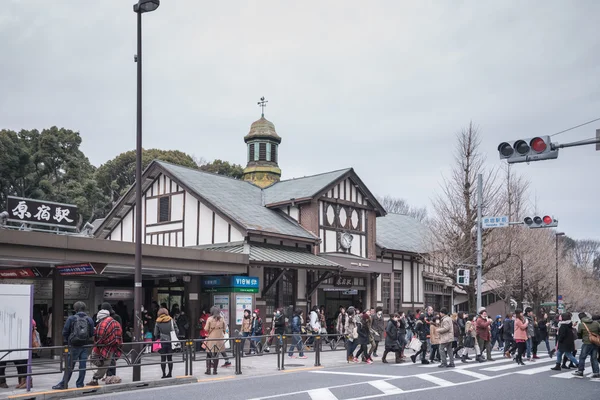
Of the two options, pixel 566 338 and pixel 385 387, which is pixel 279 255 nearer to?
pixel 566 338

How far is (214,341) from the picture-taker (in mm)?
15555

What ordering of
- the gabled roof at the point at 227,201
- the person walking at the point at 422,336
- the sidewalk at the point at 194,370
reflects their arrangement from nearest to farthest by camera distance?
the sidewalk at the point at 194,370 < the person walking at the point at 422,336 < the gabled roof at the point at 227,201

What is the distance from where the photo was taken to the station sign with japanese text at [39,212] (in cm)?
1680

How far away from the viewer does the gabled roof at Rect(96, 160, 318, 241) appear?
25000mm

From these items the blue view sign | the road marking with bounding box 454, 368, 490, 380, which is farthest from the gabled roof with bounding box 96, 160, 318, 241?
the road marking with bounding box 454, 368, 490, 380

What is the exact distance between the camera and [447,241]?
29641 mm

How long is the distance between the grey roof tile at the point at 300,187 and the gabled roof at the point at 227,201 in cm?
72

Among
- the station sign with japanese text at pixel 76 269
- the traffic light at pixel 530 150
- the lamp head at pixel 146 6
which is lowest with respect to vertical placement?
the station sign with japanese text at pixel 76 269

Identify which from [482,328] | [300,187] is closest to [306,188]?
[300,187]

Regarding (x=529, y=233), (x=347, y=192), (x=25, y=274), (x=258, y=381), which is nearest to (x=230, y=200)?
(x=347, y=192)

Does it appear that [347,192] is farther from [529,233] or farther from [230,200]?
[529,233]

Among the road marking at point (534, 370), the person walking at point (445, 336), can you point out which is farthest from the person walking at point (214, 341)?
the road marking at point (534, 370)

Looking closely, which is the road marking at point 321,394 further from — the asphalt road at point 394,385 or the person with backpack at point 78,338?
the person with backpack at point 78,338

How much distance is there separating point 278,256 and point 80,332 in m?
12.0
